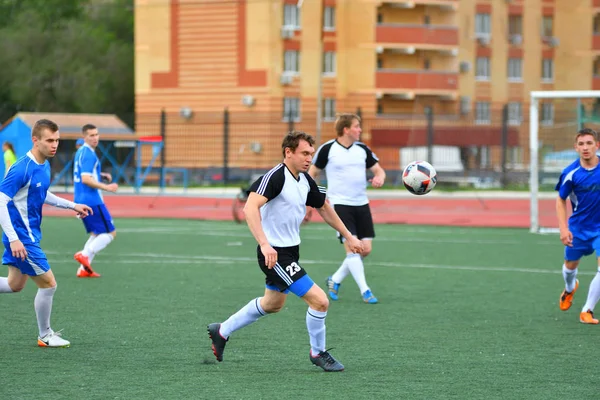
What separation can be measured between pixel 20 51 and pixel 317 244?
43180 millimetres

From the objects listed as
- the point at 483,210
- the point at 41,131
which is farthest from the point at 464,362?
the point at 483,210

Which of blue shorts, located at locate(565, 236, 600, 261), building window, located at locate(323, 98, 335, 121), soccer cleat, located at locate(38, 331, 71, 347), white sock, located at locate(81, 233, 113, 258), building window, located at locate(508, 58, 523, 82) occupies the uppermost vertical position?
building window, located at locate(508, 58, 523, 82)

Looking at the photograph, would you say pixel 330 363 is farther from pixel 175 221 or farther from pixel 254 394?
pixel 175 221

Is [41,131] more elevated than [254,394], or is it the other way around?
[41,131]

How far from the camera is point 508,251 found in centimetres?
1719

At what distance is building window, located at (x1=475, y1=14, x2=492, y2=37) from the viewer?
5772 centimetres

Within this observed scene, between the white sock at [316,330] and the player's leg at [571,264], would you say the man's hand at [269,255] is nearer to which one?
the white sock at [316,330]

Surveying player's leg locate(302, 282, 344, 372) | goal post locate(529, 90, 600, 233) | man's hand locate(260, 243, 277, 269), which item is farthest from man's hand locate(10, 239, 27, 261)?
goal post locate(529, 90, 600, 233)

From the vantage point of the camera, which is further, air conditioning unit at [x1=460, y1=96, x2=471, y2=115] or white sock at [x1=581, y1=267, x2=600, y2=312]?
air conditioning unit at [x1=460, y1=96, x2=471, y2=115]

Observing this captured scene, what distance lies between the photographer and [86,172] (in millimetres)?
13125

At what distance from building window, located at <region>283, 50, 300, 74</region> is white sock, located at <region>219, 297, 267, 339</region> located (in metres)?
45.6

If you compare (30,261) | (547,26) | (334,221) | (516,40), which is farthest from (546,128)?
(547,26)

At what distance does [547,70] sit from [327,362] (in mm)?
54901

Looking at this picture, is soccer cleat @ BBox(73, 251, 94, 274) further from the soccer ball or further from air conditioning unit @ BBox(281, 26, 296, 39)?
air conditioning unit @ BBox(281, 26, 296, 39)
